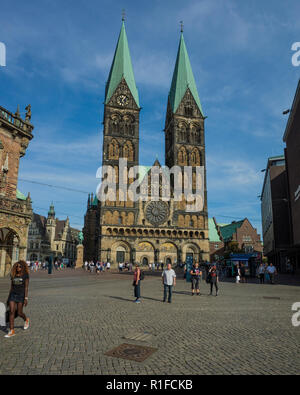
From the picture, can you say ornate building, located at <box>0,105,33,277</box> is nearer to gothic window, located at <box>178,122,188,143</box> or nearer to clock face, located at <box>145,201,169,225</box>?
clock face, located at <box>145,201,169,225</box>

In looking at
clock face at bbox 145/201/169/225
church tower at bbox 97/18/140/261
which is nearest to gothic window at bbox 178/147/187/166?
church tower at bbox 97/18/140/261

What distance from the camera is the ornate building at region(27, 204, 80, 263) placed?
8219 centimetres

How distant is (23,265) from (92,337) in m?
2.35

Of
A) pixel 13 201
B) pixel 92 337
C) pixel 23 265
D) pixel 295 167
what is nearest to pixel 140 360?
pixel 92 337

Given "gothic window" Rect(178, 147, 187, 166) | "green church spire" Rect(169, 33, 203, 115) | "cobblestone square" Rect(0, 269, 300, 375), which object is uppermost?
"green church spire" Rect(169, 33, 203, 115)

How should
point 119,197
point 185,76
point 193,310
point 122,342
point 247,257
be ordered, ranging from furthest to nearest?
point 185,76, point 119,197, point 247,257, point 193,310, point 122,342

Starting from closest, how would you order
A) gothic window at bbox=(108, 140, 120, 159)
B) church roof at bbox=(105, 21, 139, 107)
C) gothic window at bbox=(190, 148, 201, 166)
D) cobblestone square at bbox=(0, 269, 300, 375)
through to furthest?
cobblestone square at bbox=(0, 269, 300, 375) → gothic window at bbox=(108, 140, 120, 159) → gothic window at bbox=(190, 148, 201, 166) → church roof at bbox=(105, 21, 139, 107)

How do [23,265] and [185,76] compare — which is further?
[185,76]

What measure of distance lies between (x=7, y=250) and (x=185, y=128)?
173ft

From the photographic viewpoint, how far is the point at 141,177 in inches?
2512

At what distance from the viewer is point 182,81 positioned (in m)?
69.1

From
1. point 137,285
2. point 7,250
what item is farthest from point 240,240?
point 137,285

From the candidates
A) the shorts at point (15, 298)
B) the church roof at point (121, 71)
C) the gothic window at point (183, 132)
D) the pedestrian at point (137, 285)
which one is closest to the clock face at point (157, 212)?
the gothic window at point (183, 132)
